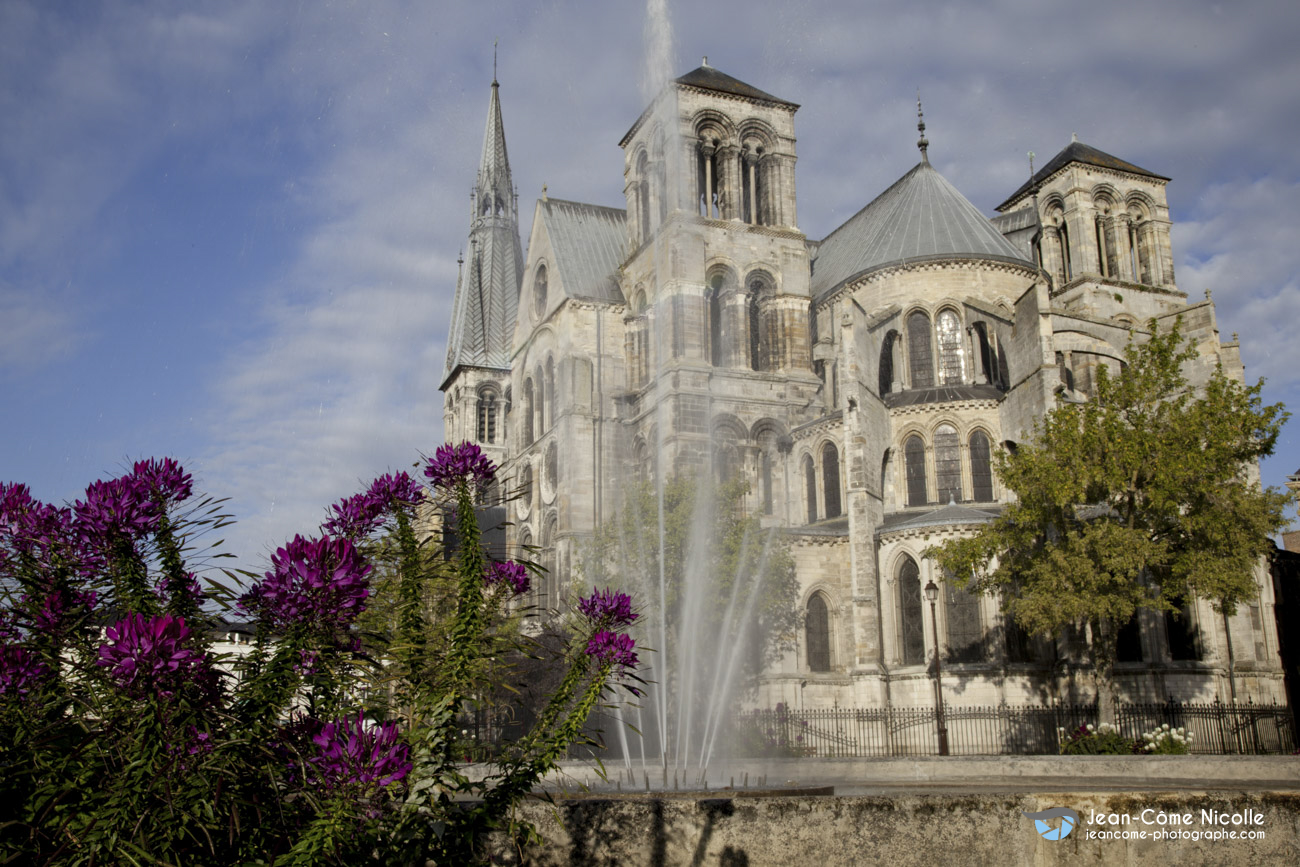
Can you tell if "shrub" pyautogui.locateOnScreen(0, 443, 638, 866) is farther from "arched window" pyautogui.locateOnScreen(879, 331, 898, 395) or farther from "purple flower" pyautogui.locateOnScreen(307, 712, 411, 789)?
"arched window" pyautogui.locateOnScreen(879, 331, 898, 395)

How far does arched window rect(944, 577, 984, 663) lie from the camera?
2970 centimetres

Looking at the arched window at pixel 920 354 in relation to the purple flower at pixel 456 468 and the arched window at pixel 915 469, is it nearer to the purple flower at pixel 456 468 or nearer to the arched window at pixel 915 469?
the arched window at pixel 915 469

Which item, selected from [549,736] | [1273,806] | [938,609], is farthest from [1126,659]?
[549,736]

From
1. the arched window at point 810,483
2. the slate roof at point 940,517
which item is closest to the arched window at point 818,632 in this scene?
the slate roof at point 940,517

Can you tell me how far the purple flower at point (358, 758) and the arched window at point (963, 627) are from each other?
1110 inches

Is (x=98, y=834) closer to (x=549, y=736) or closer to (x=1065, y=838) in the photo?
(x=549, y=736)

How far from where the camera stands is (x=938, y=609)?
99.1ft

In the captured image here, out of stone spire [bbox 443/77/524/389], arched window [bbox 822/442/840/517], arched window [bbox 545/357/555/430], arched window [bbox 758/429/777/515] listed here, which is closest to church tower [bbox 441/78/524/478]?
stone spire [bbox 443/77/524/389]

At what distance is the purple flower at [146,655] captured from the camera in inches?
109

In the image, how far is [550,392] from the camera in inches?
1775

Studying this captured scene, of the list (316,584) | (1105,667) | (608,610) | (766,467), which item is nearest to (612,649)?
(608,610)

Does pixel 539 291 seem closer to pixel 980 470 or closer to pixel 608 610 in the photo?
pixel 980 470

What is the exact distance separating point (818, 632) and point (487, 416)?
3317 centimetres

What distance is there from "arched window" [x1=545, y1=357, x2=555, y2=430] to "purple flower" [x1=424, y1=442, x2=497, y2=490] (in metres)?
40.2
